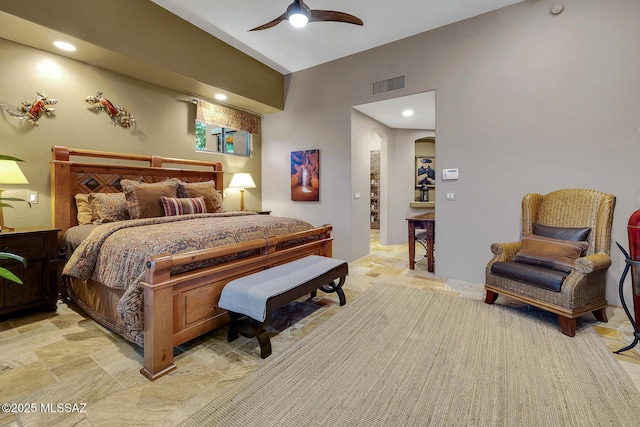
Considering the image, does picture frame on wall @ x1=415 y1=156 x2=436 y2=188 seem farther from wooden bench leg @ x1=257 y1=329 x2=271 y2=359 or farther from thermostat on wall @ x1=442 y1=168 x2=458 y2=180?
wooden bench leg @ x1=257 y1=329 x2=271 y2=359

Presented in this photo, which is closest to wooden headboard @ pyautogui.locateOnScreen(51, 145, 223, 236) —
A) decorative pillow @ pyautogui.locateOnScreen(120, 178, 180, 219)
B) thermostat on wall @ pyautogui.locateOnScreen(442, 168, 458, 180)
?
decorative pillow @ pyautogui.locateOnScreen(120, 178, 180, 219)

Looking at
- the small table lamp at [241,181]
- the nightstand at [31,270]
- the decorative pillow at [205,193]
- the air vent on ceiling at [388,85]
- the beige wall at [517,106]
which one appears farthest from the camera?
the small table lamp at [241,181]

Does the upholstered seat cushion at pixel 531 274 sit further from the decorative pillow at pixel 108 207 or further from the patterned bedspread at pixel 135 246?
the decorative pillow at pixel 108 207

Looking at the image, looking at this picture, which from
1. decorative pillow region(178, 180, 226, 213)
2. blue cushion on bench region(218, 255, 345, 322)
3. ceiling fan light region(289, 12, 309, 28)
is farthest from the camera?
decorative pillow region(178, 180, 226, 213)

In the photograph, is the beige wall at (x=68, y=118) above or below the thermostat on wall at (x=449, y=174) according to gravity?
above

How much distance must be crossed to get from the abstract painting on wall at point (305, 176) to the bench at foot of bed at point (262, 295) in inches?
101

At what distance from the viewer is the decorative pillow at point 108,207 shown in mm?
3123

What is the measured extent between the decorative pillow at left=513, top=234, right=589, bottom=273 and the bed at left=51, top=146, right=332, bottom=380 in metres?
2.06

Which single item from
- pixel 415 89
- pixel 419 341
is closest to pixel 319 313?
pixel 419 341

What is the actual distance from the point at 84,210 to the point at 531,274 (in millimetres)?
4628

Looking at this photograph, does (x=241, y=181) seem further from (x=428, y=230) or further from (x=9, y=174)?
(x=428, y=230)

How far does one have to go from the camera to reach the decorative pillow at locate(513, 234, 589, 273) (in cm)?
256

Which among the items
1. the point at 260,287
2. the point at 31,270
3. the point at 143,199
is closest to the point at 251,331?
the point at 260,287

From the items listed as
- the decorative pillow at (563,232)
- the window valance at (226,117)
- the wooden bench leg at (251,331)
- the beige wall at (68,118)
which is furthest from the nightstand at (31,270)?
the decorative pillow at (563,232)
